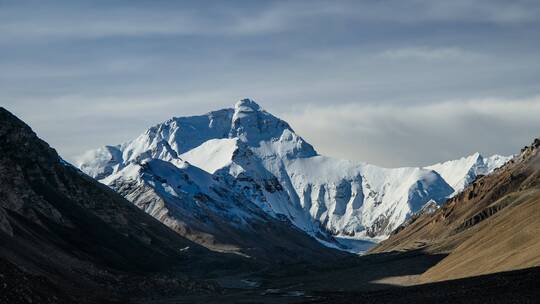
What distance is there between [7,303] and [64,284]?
142 feet

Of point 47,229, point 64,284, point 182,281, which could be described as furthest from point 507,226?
point 47,229

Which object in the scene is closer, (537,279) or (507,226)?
(537,279)

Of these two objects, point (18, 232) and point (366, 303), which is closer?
point (366, 303)

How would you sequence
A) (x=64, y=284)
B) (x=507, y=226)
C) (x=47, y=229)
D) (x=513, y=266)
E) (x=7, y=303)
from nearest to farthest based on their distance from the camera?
(x=7, y=303) < (x=513, y=266) < (x=64, y=284) < (x=507, y=226) < (x=47, y=229)

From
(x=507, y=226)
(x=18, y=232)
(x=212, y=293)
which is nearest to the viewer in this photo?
(x=18, y=232)

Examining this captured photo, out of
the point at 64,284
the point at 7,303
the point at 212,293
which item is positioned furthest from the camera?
the point at 212,293

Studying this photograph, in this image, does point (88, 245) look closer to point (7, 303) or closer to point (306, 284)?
point (306, 284)

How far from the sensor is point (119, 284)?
146 meters

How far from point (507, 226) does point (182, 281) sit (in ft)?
207

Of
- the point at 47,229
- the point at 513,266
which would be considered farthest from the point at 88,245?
the point at 513,266

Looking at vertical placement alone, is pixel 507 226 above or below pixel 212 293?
above

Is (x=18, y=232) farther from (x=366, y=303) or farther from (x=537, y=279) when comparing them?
(x=537, y=279)

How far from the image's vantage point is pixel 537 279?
7075 cm

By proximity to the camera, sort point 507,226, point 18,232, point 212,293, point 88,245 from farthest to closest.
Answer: point 88,245, point 212,293, point 507,226, point 18,232
